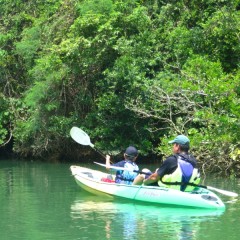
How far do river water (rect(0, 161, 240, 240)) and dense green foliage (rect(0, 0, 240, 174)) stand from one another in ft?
8.64

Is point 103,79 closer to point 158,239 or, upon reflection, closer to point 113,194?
point 113,194

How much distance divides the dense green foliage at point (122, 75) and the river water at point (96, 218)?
263 centimetres


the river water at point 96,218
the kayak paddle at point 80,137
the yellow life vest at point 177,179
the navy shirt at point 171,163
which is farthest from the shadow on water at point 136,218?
the kayak paddle at point 80,137

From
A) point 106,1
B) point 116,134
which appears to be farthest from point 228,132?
point 106,1

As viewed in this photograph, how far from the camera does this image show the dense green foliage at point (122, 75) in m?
15.4

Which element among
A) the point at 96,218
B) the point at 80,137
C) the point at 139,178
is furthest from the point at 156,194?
the point at 80,137

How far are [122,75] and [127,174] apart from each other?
5.64 m

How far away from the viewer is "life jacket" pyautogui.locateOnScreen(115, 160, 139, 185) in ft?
38.7

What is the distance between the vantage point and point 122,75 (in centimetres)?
1725

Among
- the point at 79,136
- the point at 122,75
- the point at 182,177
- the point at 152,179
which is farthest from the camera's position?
the point at 122,75

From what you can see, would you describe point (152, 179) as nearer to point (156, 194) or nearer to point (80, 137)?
point (156, 194)

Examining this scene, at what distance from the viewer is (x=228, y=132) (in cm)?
1413

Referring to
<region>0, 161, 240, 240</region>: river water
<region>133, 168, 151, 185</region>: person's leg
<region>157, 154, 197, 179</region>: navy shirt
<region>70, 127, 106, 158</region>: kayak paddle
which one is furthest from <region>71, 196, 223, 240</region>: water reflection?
<region>70, 127, 106, 158</region>: kayak paddle

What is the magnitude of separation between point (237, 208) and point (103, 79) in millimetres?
8056
